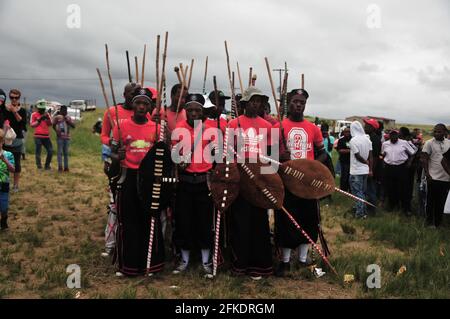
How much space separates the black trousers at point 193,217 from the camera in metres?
4.85

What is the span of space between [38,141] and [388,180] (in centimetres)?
994

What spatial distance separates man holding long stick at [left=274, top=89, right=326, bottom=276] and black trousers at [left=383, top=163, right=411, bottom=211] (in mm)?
4586

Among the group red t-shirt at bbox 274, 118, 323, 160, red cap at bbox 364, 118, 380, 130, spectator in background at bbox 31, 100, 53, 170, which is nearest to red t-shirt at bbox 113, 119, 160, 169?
red t-shirt at bbox 274, 118, 323, 160

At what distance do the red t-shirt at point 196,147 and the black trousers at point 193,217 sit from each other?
0.20 m

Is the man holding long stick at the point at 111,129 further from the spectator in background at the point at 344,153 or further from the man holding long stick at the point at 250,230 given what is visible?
the spectator in background at the point at 344,153

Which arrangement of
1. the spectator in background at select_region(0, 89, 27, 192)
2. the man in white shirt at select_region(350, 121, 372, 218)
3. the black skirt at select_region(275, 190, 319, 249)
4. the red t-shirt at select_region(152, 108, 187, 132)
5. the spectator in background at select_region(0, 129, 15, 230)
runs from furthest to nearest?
the man in white shirt at select_region(350, 121, 372, 218) < the spectator in background at select_region(0, 89, 27, 192) < the spectator in background at select_region(0, 129, 15, 230) < the red t-shirt at select_region(152, 108, 187, 132) < the black skirt at select_region(275, 190, 319, 249)

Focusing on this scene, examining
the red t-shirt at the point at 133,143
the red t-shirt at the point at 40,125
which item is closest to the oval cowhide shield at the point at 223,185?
the red t-shirt at the point at 133,143

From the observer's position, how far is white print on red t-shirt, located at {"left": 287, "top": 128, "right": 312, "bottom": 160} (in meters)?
5.15

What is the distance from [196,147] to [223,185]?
0.55 meters

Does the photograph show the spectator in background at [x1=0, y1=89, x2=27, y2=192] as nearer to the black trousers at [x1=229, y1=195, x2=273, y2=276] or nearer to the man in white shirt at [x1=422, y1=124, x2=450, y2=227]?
the black trousers at [x1=229, y1=195, x2=273, y2=276]
